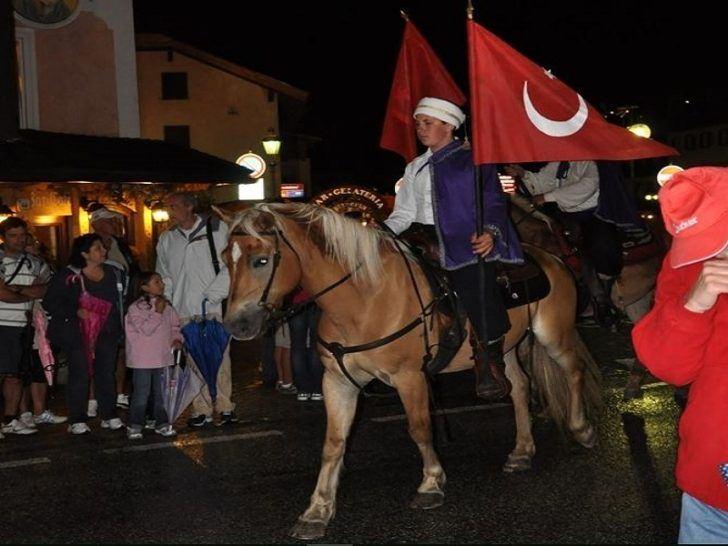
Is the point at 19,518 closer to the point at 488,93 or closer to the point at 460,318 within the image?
the point at 460,318

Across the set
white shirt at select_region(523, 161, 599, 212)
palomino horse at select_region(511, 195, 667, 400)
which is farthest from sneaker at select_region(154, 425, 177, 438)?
white shirt at select_region(523, 161, 599, 212)

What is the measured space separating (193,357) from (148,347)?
1.39ft

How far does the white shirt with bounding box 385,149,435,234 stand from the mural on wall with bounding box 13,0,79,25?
11007mm

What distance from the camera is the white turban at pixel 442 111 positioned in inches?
222

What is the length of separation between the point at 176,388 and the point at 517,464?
3255 millimetres

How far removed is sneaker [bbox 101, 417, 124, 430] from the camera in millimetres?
7922

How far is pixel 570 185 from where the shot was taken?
8125 millimetres

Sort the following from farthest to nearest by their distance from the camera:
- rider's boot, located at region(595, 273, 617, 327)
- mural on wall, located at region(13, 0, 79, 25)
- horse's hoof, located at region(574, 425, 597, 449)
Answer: mural on wall, located at region(13, 0, 79, 25) → rider's boot, located at region(595, 273, 617, 327) → horse's hoof, located at region(574, 425, 597, 449)

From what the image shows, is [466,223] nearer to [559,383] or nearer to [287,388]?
[559,383]

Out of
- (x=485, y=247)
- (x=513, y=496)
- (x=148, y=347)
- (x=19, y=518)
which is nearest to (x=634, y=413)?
(x=513, y=496)

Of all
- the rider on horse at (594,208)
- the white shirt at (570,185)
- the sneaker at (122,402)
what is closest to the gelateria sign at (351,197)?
the sneaker at (122,402)

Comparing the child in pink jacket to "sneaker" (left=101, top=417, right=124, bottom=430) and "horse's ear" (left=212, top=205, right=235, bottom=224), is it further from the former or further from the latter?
"horse's ear" (left=212, top=205, right=235, bottom=224)

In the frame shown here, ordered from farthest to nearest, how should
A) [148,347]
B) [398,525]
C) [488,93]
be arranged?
[148,347]
[488,93]
[398,525]

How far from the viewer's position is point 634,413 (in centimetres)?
781
